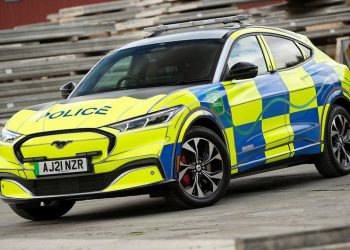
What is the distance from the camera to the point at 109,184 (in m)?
8.95

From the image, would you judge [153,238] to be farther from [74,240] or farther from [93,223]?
[93,223]

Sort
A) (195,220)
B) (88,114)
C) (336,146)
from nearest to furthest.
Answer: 1. (195,220)
2. (88,114)
3. (336,146)

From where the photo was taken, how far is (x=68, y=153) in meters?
8.98

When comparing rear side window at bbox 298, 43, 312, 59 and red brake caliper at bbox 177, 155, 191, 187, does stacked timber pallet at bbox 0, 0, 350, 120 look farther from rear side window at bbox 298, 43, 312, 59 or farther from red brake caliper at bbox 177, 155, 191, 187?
red brake caliper at bbox 177, 155, 191, 187

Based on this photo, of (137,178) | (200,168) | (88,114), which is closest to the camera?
(137,178)

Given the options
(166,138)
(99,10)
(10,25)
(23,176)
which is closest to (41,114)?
Result: (23,176)

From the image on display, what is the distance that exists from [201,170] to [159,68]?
121 cm

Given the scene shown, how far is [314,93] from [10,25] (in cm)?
2930

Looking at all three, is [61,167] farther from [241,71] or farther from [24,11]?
[24,11]

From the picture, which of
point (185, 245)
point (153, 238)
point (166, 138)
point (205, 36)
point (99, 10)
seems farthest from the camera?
point (99, 10)

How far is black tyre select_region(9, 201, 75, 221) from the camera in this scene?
9.84 metres

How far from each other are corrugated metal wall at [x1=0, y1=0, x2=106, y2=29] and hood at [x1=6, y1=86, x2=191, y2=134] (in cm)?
2964

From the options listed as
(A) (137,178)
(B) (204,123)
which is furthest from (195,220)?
(B) (204,123)

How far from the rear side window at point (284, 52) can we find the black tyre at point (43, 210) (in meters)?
2.30
